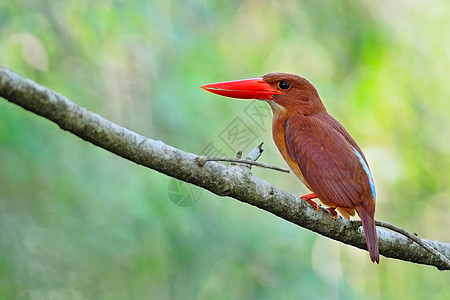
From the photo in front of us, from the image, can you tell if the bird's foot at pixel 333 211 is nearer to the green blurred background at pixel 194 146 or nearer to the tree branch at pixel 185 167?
the tree branch at pixel 185 167

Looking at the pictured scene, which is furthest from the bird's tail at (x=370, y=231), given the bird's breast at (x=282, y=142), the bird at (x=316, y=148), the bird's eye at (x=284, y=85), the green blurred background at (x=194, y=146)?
the green blurred background at (x=194, y=146)

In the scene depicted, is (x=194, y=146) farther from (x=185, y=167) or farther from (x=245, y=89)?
(x=185, y=167)

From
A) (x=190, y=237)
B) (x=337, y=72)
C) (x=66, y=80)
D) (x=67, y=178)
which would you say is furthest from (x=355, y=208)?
(x=337, y=72)

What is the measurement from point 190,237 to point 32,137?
1094 millimetres

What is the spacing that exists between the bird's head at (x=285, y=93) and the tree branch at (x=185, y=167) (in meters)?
0.63

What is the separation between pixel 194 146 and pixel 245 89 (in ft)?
5.17

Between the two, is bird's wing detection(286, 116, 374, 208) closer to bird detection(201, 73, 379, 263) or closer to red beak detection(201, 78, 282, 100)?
bird detection(201, 73, 379, 263)

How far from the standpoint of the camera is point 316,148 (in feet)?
7.80

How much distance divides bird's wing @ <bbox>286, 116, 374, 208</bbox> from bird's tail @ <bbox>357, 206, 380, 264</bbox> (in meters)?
0.05

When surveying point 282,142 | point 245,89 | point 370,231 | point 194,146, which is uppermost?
point 194,146

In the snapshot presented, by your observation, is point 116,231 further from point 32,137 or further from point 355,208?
point 355,208

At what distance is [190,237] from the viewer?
3.80 m

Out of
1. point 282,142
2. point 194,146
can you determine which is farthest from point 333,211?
point 194,146

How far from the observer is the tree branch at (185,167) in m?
1.34
